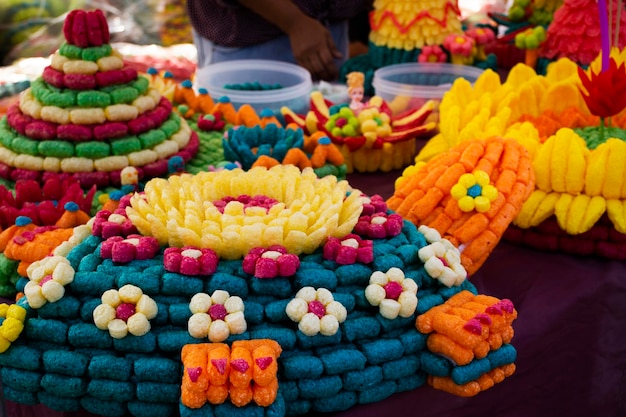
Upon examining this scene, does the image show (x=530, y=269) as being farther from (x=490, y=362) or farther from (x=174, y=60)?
(x=174, y=60)

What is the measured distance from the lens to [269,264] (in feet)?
2.65

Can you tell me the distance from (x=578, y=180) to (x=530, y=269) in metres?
0.17

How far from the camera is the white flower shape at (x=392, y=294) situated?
2.72 feet

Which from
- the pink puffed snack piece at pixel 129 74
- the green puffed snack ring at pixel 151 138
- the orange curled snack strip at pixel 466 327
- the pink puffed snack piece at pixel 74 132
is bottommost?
the orange curled snack strip at pixel 466 327

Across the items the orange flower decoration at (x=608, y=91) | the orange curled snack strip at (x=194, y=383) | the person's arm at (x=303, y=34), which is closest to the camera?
the orange curled snack strip at (x=194, y=383)

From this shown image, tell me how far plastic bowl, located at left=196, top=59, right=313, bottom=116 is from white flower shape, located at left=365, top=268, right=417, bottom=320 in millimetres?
835

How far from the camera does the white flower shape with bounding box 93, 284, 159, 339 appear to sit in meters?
0.78

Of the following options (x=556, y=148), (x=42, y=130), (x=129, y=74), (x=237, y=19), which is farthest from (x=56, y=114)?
(x=237, y=19)

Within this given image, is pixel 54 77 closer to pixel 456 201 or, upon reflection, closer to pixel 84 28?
pixel 84 28

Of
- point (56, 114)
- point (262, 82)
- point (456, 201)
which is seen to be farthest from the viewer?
point (262, 82)

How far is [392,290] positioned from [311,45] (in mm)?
1290

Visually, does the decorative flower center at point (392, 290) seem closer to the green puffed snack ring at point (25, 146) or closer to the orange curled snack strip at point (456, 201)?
the orange curled snack strip at point (456, 201)

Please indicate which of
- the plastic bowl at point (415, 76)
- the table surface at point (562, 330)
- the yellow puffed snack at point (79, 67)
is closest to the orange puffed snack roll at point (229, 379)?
the table surface at point (562, 330)

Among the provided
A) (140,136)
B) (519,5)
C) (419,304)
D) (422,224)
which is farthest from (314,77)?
(419,304)
